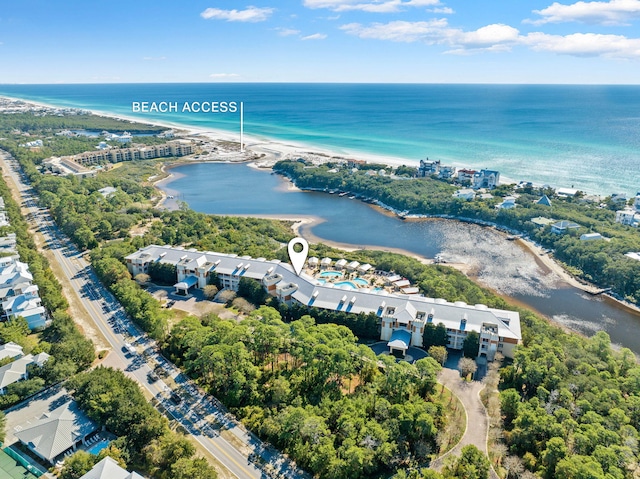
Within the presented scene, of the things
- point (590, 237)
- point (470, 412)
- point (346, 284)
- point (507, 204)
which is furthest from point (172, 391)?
point (507, 204)

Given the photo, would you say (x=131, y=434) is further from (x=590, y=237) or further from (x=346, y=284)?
(x=590, y=237)

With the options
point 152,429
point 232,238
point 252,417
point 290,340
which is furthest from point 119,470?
point 232,238

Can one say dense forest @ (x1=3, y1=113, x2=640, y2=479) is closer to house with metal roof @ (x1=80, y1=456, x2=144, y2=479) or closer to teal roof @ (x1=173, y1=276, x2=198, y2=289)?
teal roof @ (x1=173, y1=276, x2=198, y2=289)

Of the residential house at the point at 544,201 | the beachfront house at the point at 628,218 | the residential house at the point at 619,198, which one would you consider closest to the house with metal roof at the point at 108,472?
the residential house at the point at 544,201

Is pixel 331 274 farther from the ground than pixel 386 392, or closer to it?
farther from the ground

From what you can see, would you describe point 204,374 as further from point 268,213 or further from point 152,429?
point 268,213
